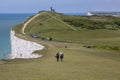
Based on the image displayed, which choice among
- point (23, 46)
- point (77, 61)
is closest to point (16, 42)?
point (23, 46)

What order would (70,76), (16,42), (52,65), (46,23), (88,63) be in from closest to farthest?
(70,76)
(52,65)
(88,63)
(16,42)
(46,23)

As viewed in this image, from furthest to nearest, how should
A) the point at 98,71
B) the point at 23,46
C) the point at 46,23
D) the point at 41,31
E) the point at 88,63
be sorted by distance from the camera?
the point at 46,23 → the point at 41,31 → the point at 23,46 → the point at 88,63 → the point at 98,71

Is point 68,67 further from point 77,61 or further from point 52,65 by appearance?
point 77,61

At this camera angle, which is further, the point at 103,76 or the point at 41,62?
the point at 41,62

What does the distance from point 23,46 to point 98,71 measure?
4867cm

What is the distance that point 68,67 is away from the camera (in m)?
36.1

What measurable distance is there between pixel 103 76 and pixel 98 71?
8.29 ft

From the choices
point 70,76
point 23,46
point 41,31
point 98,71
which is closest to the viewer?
point 70,76

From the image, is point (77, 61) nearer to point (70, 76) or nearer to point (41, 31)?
point (70, 76)

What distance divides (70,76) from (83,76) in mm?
1010

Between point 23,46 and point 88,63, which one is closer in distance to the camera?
point 88,63

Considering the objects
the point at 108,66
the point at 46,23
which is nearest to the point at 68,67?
the point at 108,66

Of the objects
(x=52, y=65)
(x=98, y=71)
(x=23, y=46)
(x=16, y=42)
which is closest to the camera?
(x=98, y=71)

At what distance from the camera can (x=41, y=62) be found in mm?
39406
